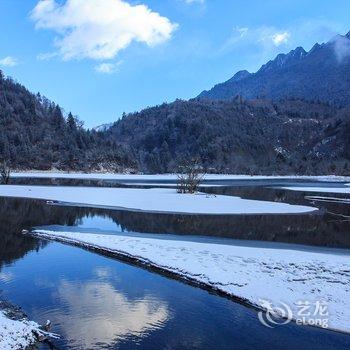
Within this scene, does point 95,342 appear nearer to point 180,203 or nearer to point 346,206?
point 180,203

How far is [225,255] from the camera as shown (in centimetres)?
2309

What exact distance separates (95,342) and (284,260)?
11.7 meters

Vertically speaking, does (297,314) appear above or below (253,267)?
below

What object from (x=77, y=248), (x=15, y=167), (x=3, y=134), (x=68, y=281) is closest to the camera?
(x=68, y=281)

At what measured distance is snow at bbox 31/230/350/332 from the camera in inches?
654

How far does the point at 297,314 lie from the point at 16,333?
887cm

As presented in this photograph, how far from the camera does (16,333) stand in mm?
13055

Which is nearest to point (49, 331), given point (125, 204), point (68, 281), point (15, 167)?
point (68, 281)

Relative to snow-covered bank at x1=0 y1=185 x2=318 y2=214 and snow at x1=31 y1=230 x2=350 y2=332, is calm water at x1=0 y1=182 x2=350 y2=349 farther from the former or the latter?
snow-covered bank at x1=0 y1=185 x2=318 y2=214

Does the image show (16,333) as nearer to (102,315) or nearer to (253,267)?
(102,315)

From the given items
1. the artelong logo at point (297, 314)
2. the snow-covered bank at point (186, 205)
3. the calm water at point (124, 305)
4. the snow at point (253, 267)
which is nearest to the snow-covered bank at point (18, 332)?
the calm water at point (124, 305)

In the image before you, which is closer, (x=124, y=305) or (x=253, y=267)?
(x=124, y=305)

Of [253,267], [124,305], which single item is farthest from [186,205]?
[124,305]

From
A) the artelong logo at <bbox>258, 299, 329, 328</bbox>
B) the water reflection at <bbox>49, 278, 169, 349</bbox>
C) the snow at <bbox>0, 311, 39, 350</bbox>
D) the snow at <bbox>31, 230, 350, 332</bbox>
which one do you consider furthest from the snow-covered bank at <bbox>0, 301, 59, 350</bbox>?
the snow at <bbox>31, 230, 350, 332</bbox>
